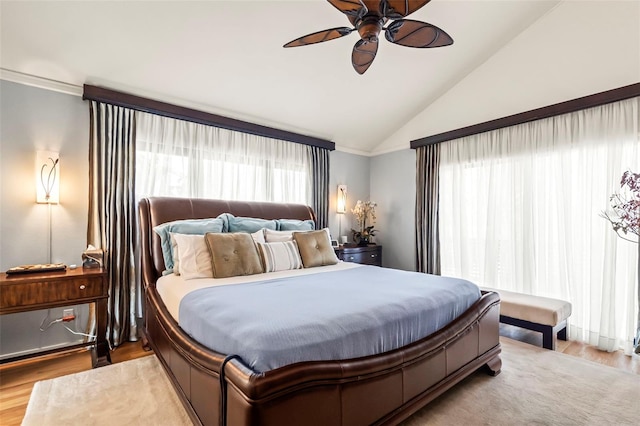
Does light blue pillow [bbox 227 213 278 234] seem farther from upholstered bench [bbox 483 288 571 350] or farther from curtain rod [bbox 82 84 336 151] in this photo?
upholstered bench [bbox 483 288 571 350]

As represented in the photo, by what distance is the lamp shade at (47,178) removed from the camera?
8.73ft

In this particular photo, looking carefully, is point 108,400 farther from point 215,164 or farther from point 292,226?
point 215,164

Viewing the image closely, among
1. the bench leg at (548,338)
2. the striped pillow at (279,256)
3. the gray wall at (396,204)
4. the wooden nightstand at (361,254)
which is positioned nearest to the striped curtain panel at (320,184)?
the wooden nightstand at (361,254)

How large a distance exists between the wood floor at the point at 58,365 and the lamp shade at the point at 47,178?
1367 mm

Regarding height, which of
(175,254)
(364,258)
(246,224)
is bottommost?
(364,258)

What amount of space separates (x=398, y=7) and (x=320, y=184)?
10.0 ft

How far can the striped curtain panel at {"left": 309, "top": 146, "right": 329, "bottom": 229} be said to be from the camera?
470 centimetres

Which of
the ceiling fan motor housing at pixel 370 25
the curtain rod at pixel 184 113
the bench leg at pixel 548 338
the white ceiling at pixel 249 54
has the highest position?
the white ceiling at pixel 249 54

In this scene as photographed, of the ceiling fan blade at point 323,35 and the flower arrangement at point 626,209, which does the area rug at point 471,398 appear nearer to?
the flower arrangement at point 626,209

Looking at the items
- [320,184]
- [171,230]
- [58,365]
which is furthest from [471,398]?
[320,184]

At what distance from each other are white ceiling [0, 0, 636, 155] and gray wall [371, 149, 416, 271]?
3.13 feet

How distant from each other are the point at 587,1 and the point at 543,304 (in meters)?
3.06

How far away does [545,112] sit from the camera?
3393 millimetres

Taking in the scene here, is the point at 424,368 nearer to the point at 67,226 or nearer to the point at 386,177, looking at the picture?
the point at 67,226
